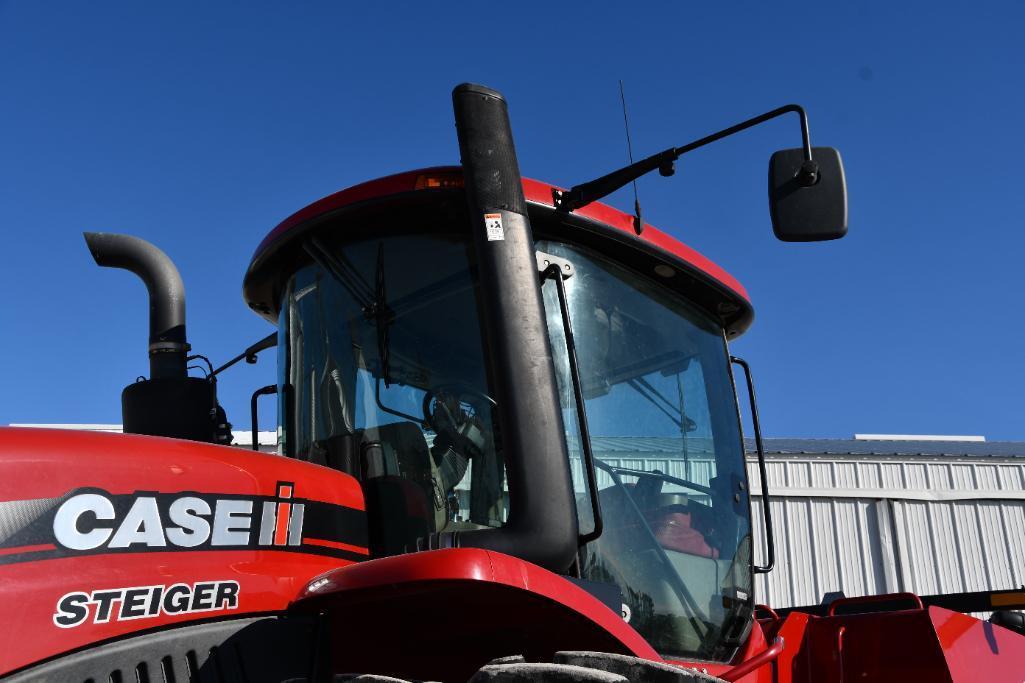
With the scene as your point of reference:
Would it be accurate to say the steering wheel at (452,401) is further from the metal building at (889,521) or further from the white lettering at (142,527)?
the metal building at (889,521)

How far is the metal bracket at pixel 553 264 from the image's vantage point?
9.34 feet

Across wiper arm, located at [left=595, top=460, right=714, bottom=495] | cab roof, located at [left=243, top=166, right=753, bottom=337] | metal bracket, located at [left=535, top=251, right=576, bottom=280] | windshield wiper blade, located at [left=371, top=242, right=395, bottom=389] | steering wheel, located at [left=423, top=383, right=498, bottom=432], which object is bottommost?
wiper arm, located at [left=595, top=460, right=714, bottom=495]

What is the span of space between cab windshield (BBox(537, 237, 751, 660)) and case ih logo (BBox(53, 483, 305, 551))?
2.81ft

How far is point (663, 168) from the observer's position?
279 cm

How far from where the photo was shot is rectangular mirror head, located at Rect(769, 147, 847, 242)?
8.86 feet

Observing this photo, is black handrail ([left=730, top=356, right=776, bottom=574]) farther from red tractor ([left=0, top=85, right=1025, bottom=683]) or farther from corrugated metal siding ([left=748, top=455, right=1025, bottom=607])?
corrugated metal siding ([left=748, top=455, right=1025, bottom=607])

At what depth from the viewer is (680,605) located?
123 inches

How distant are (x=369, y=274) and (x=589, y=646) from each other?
126 cm

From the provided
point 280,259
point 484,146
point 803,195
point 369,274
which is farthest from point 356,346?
point 803,195

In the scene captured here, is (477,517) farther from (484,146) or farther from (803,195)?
(803,195)

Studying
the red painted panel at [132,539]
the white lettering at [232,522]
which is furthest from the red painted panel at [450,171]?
the white lettering at [232,522]

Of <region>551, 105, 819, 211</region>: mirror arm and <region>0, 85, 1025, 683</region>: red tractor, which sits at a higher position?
<region>551, 105, 819, 211</region>: mirror arm

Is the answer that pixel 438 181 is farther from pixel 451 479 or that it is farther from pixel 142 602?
pixel 142 602

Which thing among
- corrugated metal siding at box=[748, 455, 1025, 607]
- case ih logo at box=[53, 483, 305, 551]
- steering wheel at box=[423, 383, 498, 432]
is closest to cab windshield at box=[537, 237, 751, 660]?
steering wheel at box=[423, 383, 498, 432]
